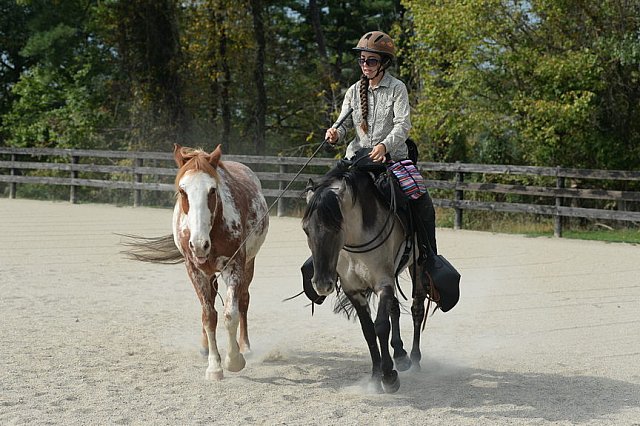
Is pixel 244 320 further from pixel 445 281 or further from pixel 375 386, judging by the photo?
pixel 445 281

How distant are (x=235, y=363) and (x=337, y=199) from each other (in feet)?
4.66

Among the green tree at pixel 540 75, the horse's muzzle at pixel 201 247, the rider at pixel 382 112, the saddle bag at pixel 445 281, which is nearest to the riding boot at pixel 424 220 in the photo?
the rider at pixel 382 112

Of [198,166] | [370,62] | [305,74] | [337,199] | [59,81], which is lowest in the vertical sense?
[337,199]

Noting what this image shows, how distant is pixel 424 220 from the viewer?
5.72 m

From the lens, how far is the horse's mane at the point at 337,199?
16.3ft

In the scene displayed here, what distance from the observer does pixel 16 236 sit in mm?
13578

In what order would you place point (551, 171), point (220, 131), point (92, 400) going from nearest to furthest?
point (92, 400) < point (551, 171) < point (220, 131)

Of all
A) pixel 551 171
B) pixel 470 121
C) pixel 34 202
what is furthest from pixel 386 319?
pixel 34 202

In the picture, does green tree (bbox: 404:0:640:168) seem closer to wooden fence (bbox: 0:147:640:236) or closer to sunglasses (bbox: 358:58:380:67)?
wooden fence (bbox: 0:147:640:236)

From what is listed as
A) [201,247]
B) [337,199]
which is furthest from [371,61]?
[201,247]

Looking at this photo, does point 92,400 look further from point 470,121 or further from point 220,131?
point 220,131

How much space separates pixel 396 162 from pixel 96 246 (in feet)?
26.6

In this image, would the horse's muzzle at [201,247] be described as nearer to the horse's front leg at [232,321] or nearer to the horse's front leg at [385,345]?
the horse's front leg at [232,321]

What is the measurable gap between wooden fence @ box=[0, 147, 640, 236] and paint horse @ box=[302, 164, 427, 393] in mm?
7423
